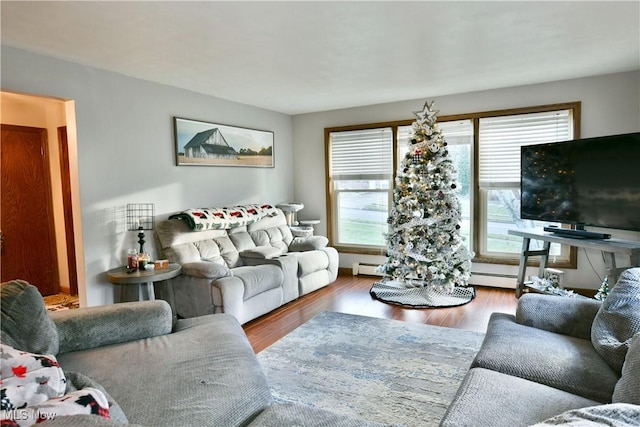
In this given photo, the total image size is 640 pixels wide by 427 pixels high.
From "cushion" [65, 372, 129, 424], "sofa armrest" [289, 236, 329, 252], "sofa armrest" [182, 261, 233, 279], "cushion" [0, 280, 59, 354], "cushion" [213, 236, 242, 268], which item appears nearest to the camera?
"cushion" [65, 372, 129, 424]

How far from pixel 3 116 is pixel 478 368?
5269 millimetres

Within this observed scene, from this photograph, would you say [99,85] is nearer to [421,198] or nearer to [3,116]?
[3,116]

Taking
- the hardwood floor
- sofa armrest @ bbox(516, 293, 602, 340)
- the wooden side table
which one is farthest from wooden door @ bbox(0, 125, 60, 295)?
sofa armrest @ bbox(516, 293, 602, 340)

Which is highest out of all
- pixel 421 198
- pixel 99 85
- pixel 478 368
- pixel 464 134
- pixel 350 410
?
pixel 99 85

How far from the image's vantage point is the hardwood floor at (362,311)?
12.2 feet

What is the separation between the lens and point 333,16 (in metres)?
2.53

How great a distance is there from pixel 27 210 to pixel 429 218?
182 inches

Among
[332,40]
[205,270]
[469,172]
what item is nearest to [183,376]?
[205,270]

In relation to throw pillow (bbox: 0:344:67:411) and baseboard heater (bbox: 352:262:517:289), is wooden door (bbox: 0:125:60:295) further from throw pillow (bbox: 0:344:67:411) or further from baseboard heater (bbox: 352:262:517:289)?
baseboard heater (bbox: 352:262:517:289)

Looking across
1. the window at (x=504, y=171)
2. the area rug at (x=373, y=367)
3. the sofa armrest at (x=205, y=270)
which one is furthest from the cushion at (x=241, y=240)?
the window at (x=504, y=171)

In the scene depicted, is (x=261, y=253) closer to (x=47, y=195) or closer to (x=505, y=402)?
(x=47, y=195)

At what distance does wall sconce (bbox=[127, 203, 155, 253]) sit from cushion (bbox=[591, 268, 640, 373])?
11.6 ft

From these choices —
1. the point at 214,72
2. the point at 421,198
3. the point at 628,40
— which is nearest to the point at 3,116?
the point at 214,72

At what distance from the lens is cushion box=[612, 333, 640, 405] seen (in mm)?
1398
